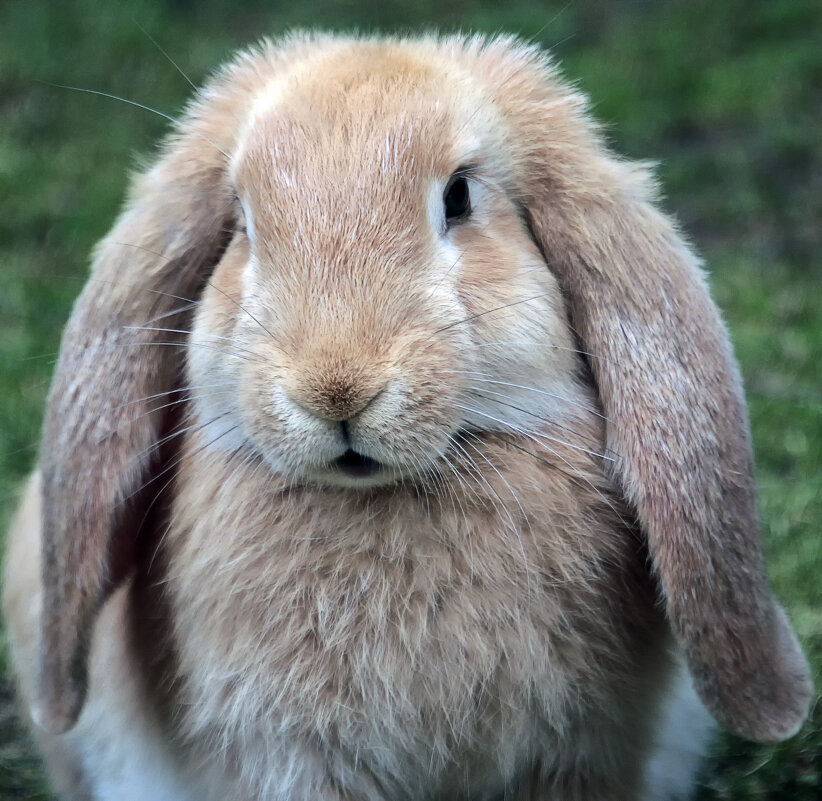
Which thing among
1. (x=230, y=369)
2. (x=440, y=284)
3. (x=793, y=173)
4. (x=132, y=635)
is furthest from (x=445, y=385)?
(x=793, y=173)

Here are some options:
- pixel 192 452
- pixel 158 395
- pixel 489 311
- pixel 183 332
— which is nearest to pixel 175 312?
pixel 183 332

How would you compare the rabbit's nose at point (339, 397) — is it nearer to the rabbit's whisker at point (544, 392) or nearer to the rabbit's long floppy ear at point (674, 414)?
the rabbit's whisker at point (544, 392)

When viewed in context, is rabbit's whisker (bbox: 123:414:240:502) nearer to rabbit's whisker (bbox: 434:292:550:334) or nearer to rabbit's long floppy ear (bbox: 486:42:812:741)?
rabbit's whisker (bbox: 434:292:550:334)

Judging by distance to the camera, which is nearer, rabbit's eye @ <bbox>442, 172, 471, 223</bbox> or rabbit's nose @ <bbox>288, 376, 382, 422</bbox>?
rabbit's nose @ <bbox>288, 376, 382, 422</bbox>

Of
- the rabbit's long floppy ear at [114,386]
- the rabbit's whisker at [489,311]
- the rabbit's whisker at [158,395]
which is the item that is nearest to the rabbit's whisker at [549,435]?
the rabbit's whisker at [489,311]

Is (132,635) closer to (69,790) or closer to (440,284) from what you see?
(69,790)

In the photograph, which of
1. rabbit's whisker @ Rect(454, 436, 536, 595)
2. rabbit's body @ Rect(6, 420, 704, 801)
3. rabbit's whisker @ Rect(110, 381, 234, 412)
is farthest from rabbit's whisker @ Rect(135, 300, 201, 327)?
rabbit's whisker @ Rect(454, 436, 536, 595)
